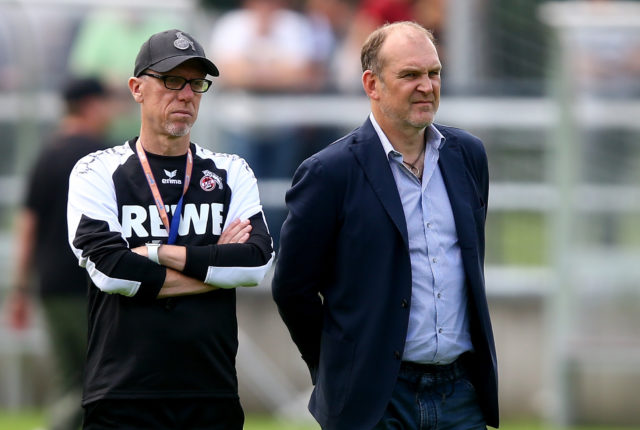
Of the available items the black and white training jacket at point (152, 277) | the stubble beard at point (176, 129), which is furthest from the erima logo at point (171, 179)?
the stubble beard at point (176, 129)

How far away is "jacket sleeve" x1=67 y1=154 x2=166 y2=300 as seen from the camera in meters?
5.27

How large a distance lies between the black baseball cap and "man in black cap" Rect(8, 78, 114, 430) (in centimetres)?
318

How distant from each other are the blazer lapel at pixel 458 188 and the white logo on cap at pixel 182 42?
3.58 ft

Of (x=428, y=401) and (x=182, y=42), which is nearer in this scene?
(x=428, y=401)

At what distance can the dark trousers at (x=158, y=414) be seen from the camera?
5297 millimetres

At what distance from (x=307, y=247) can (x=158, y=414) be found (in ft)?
2.81

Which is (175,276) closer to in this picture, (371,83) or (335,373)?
(335,373)

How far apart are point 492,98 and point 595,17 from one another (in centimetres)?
118

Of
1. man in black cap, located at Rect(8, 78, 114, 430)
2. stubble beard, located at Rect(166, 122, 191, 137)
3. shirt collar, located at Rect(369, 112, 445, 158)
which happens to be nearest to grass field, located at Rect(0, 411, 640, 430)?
man in black cap, located at Rect(8, 78, 114, 430)

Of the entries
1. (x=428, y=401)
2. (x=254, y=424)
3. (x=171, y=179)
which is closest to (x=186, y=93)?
(x=171, y=179)

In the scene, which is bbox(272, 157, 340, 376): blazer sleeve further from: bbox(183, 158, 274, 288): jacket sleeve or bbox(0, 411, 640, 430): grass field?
bbox(0, 411, 640, 430): grass field

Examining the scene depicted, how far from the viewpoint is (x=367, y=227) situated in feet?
17.4

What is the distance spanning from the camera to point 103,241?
5.32m

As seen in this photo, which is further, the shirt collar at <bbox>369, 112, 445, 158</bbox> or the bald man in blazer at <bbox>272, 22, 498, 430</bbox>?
the shirt collar at <bbox>369, 112, 445, 158</bbox>
